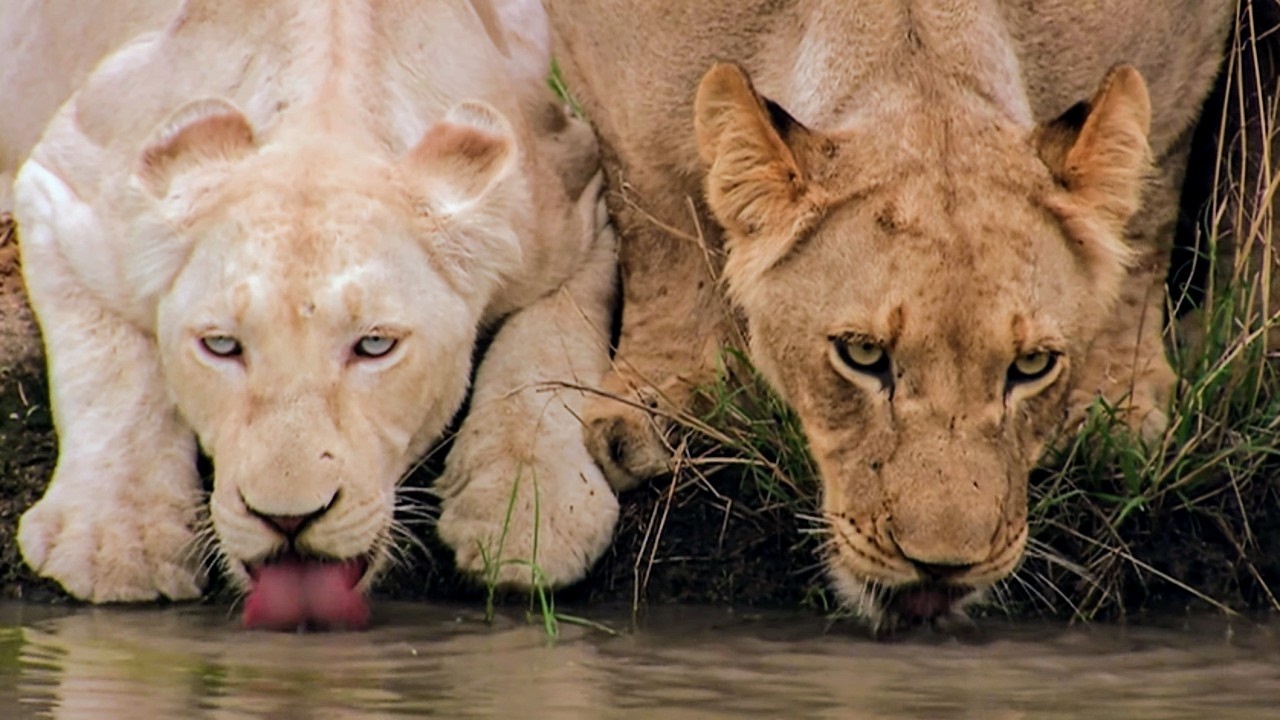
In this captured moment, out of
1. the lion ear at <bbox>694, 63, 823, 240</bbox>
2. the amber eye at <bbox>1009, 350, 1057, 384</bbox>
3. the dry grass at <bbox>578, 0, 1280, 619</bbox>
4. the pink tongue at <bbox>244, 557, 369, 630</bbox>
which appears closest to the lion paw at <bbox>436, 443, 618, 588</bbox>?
the dry grass at <bbox>578, 0, 1280, 619</bbox>

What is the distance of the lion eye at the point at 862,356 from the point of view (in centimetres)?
481

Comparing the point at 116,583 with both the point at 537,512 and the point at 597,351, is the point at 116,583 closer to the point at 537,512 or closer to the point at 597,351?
the point at 537,512

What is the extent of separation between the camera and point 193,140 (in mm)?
5262

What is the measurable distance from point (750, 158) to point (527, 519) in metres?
0.86

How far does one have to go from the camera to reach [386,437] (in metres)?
5.01

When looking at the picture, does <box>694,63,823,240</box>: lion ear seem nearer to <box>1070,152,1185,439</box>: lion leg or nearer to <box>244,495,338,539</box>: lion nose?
<box>1070,152,1185,439</box>: lion leg

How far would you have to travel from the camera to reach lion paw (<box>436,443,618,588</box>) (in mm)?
5191

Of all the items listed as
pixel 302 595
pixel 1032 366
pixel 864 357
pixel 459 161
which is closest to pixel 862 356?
pixel 864 357

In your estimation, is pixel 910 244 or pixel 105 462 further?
pixel 105 462

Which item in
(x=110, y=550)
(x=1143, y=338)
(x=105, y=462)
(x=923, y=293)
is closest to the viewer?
(x=923, y=293)

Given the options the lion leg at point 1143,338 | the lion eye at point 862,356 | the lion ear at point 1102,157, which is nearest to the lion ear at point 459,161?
the lion eye at point 862,356

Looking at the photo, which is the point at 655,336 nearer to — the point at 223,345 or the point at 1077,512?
the point at 1077,512

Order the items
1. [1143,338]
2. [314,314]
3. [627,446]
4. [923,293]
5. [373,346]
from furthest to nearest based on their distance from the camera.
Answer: [1143,338]
[627,446]
[373,346]
[314,314]
[923,293]

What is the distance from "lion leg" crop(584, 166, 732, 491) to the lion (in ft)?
0.04
